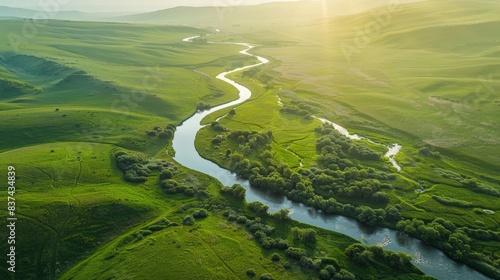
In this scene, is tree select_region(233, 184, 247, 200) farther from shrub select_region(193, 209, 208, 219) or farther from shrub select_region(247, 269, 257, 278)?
shrub select_region(247, 269, 257, 278)

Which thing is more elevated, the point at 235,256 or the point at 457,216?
the point at 457,216

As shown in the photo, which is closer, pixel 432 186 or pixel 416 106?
pixel 432 186

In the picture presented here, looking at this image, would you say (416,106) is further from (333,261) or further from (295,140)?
(333,261)

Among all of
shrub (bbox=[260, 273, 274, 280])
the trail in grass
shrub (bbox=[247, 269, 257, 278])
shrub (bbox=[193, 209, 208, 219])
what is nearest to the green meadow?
shrub (bbox=[247, 269, 257, 278])

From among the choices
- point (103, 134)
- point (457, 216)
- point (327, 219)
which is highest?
point (457, 216)

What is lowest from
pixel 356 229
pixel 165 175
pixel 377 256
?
pixel 165 175

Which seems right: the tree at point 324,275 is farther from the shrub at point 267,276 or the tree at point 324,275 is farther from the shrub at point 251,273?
the shrub at point 251,273

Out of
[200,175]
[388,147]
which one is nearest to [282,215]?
[200,175]

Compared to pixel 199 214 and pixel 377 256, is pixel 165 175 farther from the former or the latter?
pixel 377 256

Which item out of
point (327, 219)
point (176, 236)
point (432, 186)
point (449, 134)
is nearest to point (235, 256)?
point (176, 236)

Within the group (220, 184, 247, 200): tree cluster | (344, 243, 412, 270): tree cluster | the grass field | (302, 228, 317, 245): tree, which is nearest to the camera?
the grass field

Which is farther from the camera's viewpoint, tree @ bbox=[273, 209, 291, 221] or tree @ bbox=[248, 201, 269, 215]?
tree @ bbox=[248, 201, 269, 215]
